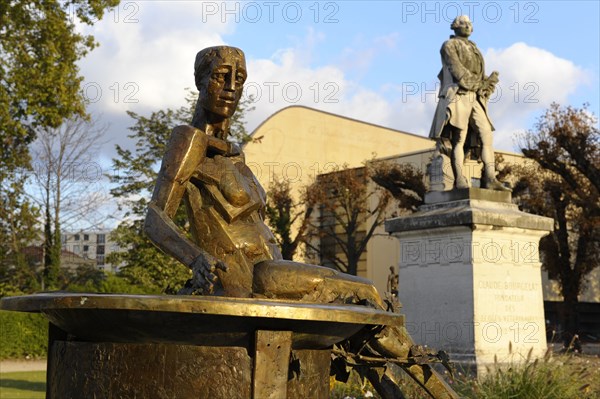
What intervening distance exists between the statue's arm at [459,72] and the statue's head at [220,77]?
932cm

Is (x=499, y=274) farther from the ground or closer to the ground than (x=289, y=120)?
closer to the ground

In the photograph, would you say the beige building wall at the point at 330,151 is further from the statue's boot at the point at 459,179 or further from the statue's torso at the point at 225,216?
the statue's torso at the point at 225,216

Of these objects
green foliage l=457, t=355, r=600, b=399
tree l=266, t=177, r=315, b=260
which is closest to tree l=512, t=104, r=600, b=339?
tree l=266, t=177, r=315, b=260

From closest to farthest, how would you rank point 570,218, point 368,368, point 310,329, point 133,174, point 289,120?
1. point 310,329
2. point 368,368
3. point 133,174
4. point 570,218
5. point 289,120

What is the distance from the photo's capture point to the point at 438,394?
335 cm

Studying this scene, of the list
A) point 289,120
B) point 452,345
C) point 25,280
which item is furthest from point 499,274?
point 289,120

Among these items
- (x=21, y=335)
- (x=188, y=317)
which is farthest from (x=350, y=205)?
(x=188, y=317)

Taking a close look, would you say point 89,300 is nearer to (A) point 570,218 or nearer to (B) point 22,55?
(B) point 22,55

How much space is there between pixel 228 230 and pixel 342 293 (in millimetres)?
593

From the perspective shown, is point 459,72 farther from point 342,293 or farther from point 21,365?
point 21,365

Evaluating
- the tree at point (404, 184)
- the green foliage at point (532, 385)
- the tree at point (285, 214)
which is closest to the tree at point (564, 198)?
the tree at point (404, 184)

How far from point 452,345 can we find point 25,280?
23.9 meters

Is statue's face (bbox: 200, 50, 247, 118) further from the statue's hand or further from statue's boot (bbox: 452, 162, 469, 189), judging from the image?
statue's boot (bbox: 452, 162, 469, 189)

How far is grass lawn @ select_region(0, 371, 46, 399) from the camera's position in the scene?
13.3 metres
